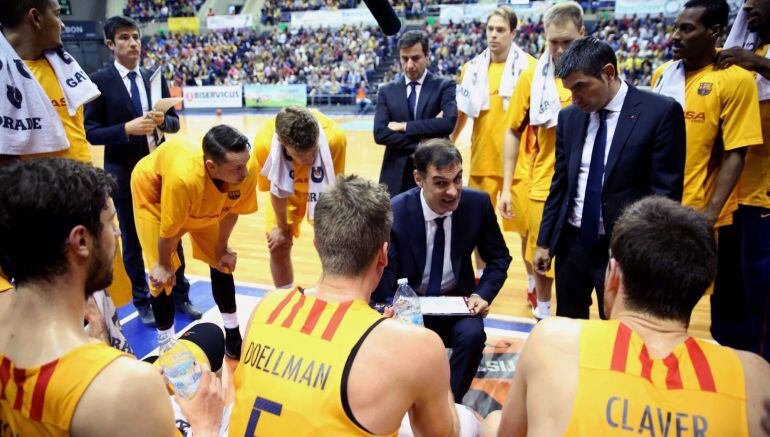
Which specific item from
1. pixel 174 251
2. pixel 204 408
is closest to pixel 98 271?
pixel 204 408

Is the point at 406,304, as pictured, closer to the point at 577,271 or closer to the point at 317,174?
the point at 577,271

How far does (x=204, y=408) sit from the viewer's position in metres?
1.53

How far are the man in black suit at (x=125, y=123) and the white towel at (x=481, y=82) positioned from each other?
92.5 inches

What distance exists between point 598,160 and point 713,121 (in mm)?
842

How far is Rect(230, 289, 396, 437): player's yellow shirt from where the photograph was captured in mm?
1354

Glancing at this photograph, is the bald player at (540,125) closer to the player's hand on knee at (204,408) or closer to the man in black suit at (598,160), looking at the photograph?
the man in black suit at (598,160)

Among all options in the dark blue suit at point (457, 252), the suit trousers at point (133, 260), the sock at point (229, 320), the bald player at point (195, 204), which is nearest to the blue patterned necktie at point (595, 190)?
the dark blue suit at point (457, 252)

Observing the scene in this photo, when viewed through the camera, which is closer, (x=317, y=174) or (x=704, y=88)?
(x=704, y=88)

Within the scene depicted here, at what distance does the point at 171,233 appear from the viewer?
3145 millimetres

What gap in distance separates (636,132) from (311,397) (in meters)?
1.99

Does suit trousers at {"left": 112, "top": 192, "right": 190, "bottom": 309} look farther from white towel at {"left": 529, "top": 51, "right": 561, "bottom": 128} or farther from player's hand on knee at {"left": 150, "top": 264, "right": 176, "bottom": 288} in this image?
white towel at {"left": 529, "top": 51, "right": 561, "bottom": 128}

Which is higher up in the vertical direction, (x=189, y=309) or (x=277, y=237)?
(x=277, y=237)

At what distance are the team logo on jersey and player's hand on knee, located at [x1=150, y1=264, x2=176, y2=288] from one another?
1.15 metres

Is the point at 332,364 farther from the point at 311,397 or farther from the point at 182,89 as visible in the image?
the point at 182,89
